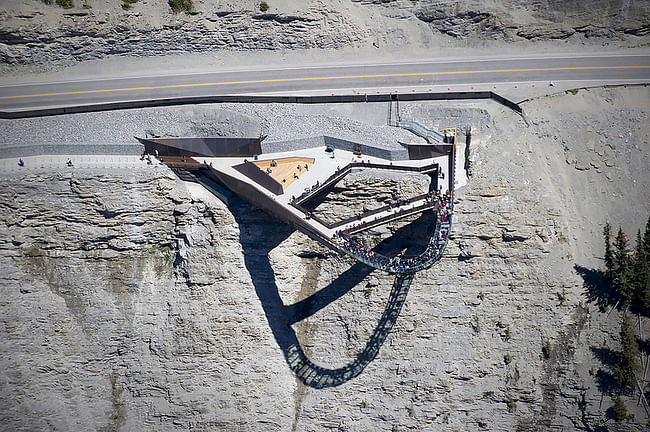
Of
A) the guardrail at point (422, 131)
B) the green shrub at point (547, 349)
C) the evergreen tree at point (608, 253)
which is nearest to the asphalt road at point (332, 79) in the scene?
the guardrail at point (422, 131)

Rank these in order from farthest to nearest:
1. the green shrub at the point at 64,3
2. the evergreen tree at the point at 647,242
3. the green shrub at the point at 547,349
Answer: the green shrub at the point at 64,3 → the green shrub at the point at 547,349 → the evergreen tree at the point at 647,242

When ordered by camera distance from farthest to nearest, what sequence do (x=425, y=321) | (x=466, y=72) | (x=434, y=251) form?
(x=466, y=72), (x=425, y=321), (x=434, y=251)

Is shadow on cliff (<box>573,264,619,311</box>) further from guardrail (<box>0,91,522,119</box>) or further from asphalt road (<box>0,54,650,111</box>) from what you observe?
asphalt road (<box>0,54,650,111</box>)

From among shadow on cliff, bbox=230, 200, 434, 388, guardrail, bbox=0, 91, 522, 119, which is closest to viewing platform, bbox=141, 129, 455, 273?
shadow on cliff, bbox=230, 200, 434, 388

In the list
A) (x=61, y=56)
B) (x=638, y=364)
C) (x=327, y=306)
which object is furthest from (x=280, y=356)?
(x=61, y=56)

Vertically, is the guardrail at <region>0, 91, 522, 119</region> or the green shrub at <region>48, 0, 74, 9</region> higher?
the green shrub at <region>48, 0, 74, 9</region>

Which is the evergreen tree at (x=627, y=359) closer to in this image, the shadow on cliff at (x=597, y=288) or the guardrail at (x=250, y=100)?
the shadow on cliff at (x=597, y=288)

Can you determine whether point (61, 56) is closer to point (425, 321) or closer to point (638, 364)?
point (425, 321)
